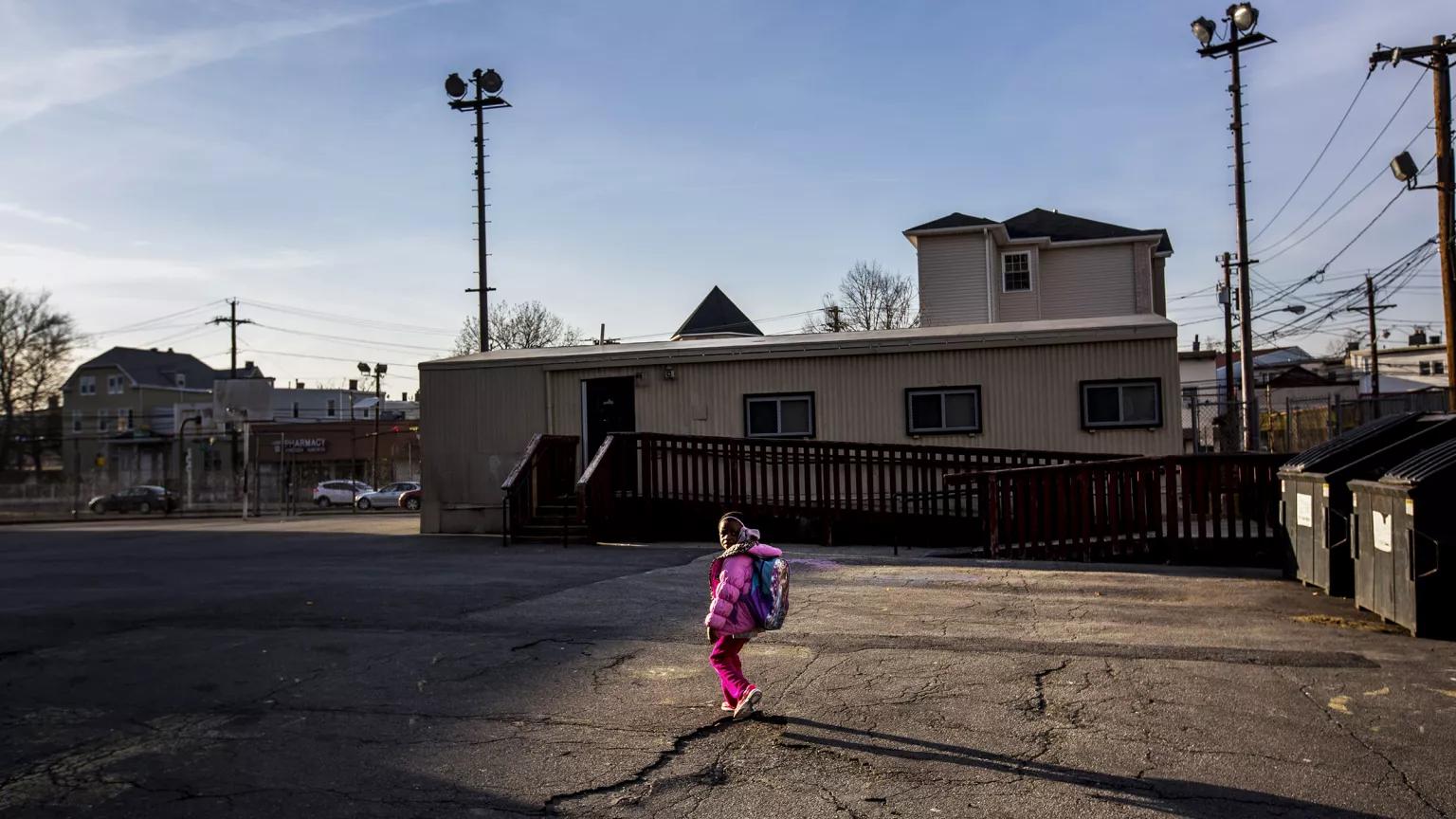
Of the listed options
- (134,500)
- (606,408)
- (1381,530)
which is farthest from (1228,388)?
(134,500)

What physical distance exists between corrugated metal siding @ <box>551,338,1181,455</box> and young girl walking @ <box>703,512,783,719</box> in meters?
11.6

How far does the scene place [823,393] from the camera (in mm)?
17812

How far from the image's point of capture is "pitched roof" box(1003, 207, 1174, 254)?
114 feet

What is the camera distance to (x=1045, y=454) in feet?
51.0

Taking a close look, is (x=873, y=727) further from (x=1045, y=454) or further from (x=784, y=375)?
(x=784, y=375)

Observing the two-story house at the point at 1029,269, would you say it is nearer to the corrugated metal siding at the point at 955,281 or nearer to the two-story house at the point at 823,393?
the corrugated metal siding at the point at 955,281

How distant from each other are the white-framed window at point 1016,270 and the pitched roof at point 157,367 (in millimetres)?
69820

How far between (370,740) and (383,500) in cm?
4177

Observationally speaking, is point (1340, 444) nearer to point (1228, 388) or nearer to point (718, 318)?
point (1228, 388)

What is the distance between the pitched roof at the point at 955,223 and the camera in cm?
3294

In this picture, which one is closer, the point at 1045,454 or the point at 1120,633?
the point at 1120,633

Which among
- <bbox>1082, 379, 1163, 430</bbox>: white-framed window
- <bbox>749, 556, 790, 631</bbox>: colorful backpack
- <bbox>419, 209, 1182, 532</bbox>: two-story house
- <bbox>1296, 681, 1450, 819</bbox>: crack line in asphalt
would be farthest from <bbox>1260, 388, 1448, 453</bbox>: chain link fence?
<bbox>749, 556, 790, 631</bbox>: colorful backpack

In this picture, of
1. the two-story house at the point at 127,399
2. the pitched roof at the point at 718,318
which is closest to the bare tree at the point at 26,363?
the two-story house at the point at 127,399

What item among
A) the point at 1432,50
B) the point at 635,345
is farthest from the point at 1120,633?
the point at 1432,50
